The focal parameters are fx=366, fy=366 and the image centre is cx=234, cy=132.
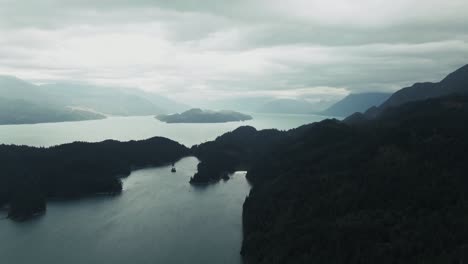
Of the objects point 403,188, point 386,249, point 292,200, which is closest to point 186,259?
point 292,200

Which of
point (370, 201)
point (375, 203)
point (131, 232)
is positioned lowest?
point (131, 232)

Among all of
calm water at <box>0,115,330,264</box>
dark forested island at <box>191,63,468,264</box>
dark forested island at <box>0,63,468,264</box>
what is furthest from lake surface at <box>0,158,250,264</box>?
dark forested island at <box>191,63,468,264</box>

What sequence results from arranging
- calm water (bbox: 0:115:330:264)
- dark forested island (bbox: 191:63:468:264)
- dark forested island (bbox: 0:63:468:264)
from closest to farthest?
dark forested island (bbox: 191:63:468:264) → dark forested island (bbox: 0:63:468:264) → calm water (bbox: 0:115:330:264)

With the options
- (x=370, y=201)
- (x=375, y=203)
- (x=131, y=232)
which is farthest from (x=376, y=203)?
(x=131, y=232)

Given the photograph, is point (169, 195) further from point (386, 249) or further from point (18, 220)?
point (386, 249)

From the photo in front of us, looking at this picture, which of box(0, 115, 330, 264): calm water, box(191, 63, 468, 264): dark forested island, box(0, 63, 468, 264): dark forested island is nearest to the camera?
box(191, 63, 468, 264): dark forested island

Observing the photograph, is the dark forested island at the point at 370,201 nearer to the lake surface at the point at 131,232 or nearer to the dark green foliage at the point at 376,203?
the dark green foliage at the point at 376,203

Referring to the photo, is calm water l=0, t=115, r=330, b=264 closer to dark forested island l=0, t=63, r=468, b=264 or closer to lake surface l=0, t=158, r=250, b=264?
lake surface l=0, t=158, r=250, b=264

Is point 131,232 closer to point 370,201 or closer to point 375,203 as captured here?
point 370,201
